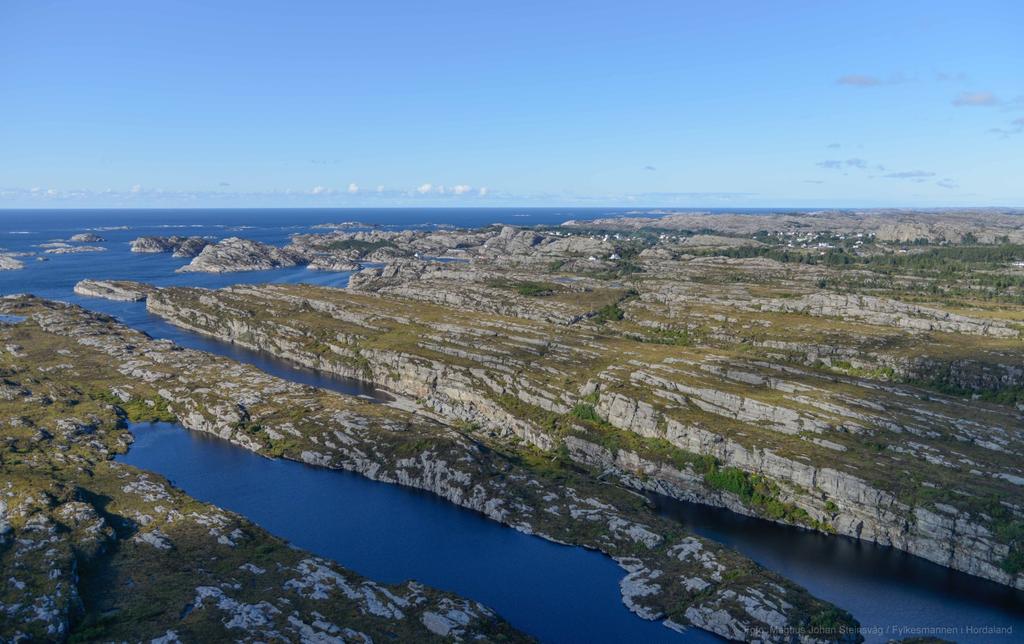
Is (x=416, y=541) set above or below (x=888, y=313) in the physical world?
below

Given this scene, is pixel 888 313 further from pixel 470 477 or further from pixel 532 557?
pixel 532 557

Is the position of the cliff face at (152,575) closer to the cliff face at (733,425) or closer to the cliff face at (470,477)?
the cliff face at (470,477)

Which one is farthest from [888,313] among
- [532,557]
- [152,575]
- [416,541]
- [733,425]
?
[152,575]

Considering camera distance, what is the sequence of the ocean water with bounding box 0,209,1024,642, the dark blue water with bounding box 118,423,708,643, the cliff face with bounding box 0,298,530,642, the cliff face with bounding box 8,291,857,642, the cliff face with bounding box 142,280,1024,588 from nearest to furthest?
1. the cliff face with bounding box 0,298,530,642
2. the cliff face with bounding box 8,291,857,642
3. the dark blue water with bounding box 118,423,708,643
4. the ocean water with bounding box 0,209,1024,642
5. the cliff face with bounding box 142,280,1024,588

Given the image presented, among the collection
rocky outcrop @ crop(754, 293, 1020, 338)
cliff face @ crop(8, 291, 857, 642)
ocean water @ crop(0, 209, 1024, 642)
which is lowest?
ocean water @ crop(0, 209, 1024, 642)

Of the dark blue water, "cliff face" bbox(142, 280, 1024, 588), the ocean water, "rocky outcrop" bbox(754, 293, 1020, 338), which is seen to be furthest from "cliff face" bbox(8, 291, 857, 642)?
"rocky outcrop" bbox(754, 293, 1020, 338)

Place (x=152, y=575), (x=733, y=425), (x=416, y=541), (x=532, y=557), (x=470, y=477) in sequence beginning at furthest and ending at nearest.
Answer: (x=733, y=425) < (x=470, y=477) < (x=416, y=541) < (x=532, y=557) < (x=152, y=575)

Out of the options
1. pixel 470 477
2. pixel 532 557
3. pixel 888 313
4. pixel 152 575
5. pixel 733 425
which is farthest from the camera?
pixel 888 313

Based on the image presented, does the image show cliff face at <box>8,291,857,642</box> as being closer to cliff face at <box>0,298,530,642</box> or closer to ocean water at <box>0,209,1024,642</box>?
cliff face at <box>0,298,530,642</box>
